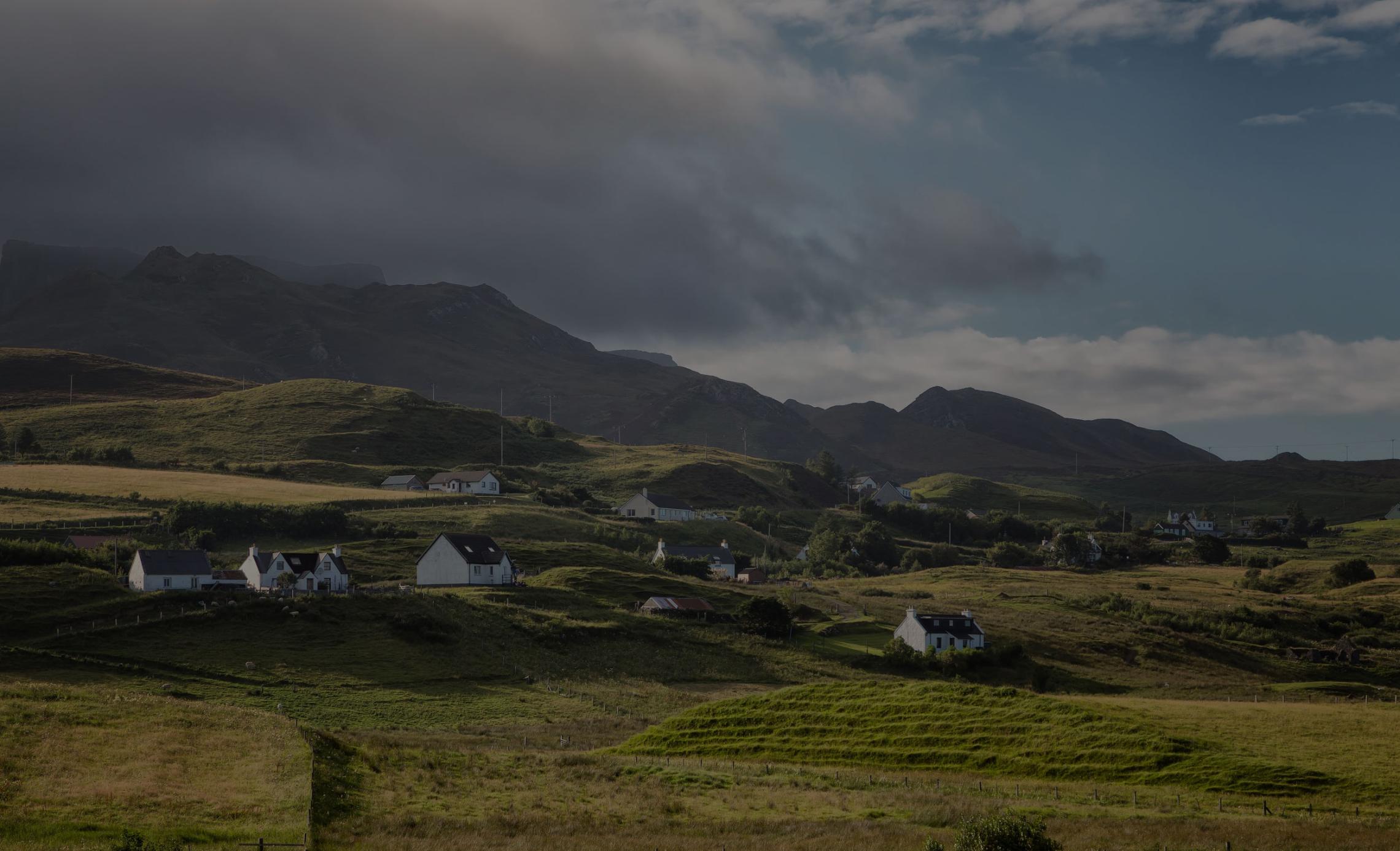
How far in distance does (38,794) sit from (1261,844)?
112 feet

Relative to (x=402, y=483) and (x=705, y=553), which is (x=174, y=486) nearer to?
(x=402, y=483)

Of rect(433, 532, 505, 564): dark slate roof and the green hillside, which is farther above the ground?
rect(433, 532, 505, 564): dark slate roof

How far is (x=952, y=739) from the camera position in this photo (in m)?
52.0

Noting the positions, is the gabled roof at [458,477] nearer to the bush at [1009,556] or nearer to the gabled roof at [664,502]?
the gabled roof at [664,502]

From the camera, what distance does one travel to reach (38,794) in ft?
103

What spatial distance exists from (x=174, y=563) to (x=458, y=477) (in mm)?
84799

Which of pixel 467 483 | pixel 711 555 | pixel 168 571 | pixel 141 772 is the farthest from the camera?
pixel 467 483

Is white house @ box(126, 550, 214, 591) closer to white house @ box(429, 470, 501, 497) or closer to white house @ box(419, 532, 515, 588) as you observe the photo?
white house @ box(419, 532, 515, 588)

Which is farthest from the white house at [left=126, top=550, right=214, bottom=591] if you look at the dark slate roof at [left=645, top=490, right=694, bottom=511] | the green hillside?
the dark slate roof at [left=645, top=490, right=694, bottom=511]

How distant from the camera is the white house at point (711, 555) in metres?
138

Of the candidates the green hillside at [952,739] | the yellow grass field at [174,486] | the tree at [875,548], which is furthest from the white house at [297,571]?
the tree at [875,548]

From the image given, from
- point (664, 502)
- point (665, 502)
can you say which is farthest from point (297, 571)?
point (665, 502)

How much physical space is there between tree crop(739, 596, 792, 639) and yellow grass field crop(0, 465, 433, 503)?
68985mm

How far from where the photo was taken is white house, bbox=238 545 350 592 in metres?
97.6
